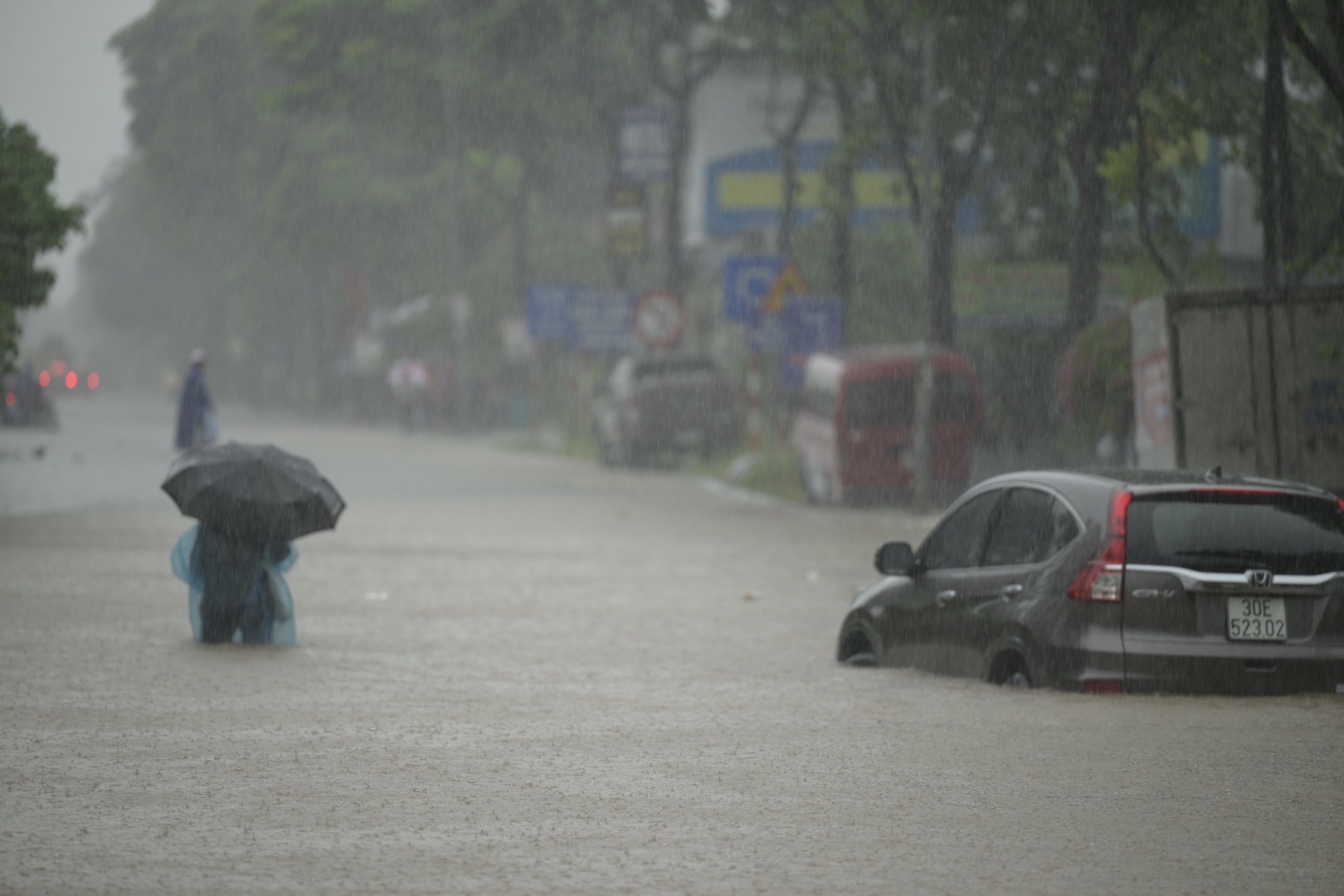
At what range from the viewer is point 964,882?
7148 millimetres

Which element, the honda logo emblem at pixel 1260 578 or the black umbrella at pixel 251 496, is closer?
the honda logo emblem at pixel 1260 578

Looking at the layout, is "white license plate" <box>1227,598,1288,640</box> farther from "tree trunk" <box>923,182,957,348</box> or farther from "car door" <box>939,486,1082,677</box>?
"tree trunk" <box>923,182,957,348</box>

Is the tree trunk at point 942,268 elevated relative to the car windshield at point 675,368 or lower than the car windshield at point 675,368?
elevated

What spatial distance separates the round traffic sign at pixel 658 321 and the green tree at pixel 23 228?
19.3 m

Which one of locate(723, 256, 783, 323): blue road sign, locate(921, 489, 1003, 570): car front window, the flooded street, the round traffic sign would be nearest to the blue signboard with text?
locate(723, 256, 783, 323): blue road sign

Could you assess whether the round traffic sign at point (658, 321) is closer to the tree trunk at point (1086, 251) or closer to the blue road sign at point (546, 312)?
the blue road sign at point (546, 312)

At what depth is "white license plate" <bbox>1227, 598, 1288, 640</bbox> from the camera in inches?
432

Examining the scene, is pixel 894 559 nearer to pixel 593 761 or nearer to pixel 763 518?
pixel 593 761

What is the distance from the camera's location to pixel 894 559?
12.2m

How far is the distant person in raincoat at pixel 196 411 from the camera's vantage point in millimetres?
37875

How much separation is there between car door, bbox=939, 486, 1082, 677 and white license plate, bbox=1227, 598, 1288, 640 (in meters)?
0.80

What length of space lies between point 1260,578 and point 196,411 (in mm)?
29786

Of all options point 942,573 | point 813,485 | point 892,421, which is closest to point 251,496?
point 942,573

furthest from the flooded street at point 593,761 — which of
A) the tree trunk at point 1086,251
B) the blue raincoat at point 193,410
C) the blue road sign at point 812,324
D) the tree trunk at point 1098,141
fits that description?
the blue raincoat at point 193,410
